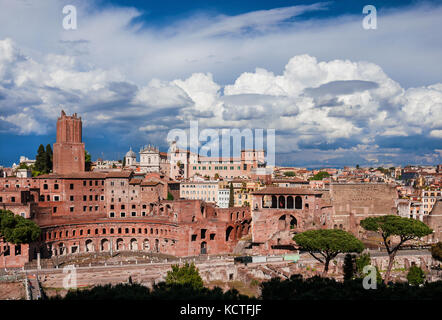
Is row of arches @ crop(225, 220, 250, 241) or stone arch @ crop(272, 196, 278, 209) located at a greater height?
stone arch @ crop(272, 196, 278, 209)

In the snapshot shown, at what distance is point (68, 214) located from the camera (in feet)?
234

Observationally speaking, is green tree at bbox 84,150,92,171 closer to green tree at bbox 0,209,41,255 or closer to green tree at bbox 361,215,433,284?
green tree at bbox 0,209,41,255

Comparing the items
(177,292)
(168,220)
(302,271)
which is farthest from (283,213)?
(177,292)

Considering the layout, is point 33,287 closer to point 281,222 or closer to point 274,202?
point 281,222

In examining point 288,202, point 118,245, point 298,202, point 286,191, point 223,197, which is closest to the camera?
point 286,191

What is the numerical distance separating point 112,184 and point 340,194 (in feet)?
141

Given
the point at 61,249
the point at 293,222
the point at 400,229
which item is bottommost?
the point at 61,249

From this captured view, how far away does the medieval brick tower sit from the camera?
79312mm

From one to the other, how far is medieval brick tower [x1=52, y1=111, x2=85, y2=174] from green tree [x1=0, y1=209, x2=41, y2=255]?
953 inches

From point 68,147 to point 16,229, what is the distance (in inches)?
1135

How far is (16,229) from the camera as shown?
176ft

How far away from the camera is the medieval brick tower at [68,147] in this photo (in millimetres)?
79312

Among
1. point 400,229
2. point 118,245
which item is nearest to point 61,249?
point 118,245

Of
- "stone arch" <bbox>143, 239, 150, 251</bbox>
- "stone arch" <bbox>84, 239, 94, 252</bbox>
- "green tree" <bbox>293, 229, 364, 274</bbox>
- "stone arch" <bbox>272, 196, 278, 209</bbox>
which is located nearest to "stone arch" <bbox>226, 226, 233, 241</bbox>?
"stone arch" <bbox>272, 196, 278, 209</bbox>
